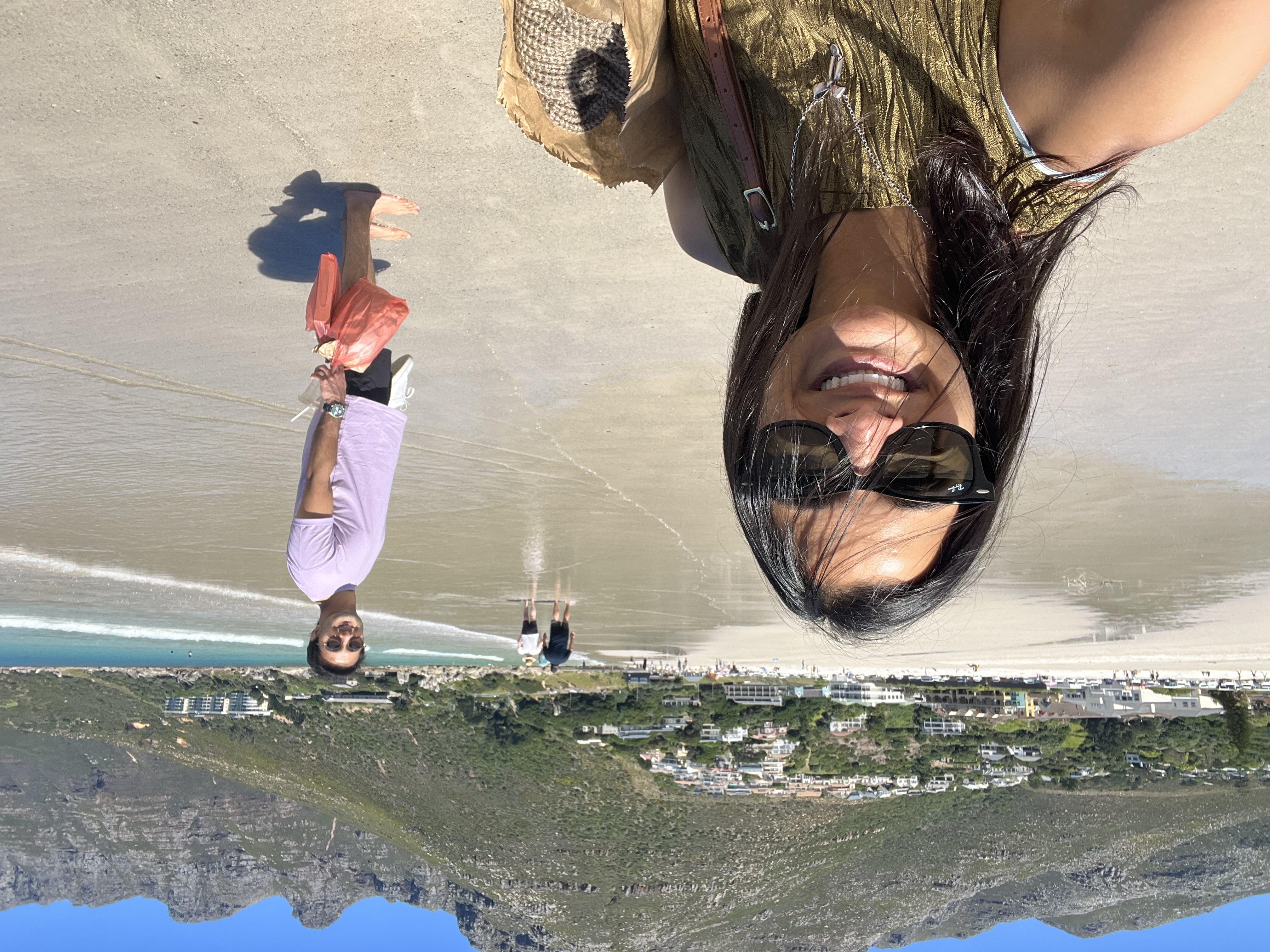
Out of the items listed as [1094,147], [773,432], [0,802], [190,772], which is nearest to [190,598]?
[190,772]

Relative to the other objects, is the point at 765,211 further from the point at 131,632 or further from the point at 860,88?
the point at 131,632

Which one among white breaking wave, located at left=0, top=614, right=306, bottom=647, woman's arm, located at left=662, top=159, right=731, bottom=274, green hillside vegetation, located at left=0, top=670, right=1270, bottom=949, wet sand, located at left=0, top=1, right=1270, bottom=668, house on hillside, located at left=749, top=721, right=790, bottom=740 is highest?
wet sand, located at left=0, top=1, right=1270, bottom=668

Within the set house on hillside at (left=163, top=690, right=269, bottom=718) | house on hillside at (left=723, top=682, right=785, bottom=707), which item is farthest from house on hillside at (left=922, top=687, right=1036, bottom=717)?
house on hillside at (left=163, top=690, right=269, bottom=718)

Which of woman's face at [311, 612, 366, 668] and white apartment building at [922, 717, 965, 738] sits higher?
white apartment building at [922, 717, 965, 738]

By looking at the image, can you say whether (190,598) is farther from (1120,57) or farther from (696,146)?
(1120,57)

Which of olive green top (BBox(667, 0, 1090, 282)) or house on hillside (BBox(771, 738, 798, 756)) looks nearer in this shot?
olive green top (BBox(667, 0, 1090, 282))

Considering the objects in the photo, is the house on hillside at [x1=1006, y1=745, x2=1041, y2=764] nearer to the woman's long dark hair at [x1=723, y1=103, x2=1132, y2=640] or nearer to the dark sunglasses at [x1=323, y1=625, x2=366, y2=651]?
the dark sunglasses at [x1=323, y1=625, x2=366, y2=651]

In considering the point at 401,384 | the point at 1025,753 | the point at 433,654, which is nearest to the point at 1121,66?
the point at 401,384
